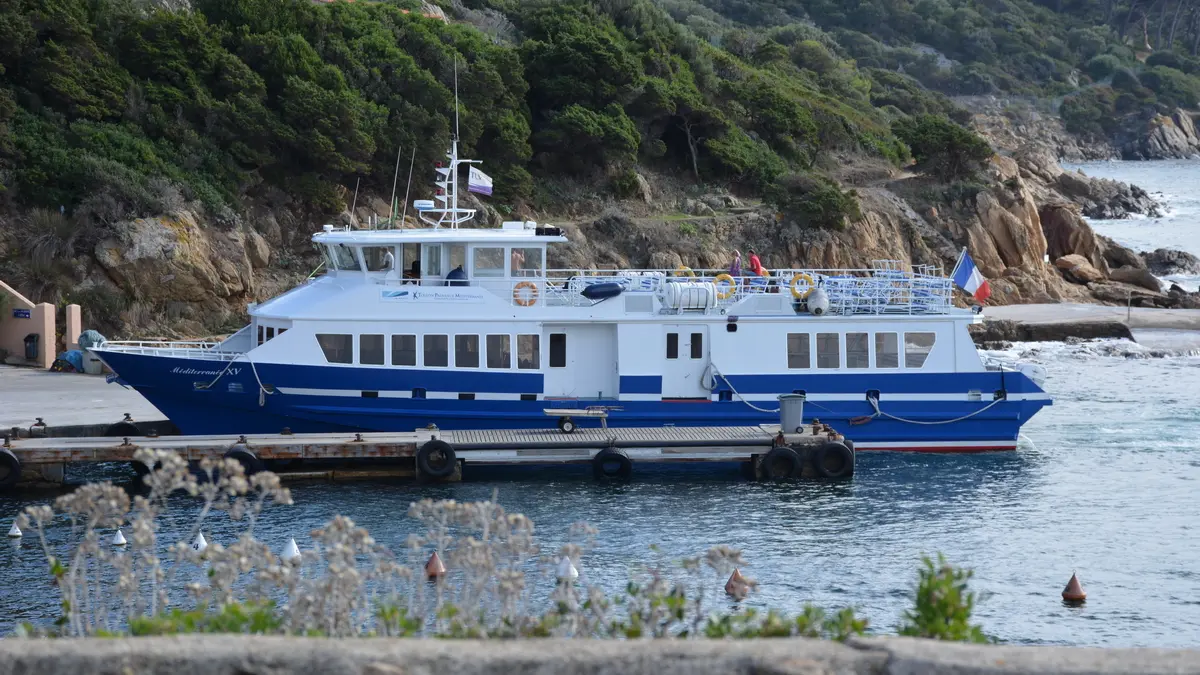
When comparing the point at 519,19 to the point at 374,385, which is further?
the point at 519,19

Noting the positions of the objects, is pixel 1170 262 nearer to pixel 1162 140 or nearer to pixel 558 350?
pixel 558 350

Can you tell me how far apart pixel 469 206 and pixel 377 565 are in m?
37.2

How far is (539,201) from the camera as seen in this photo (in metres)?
50.1

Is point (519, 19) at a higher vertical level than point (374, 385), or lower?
higher

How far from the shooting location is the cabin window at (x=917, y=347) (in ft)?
84.6

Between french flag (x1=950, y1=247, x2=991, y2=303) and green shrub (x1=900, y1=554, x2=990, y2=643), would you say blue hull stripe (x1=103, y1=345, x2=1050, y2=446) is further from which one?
green shrub (x1=900, y1=554, x2=990, y2=643)

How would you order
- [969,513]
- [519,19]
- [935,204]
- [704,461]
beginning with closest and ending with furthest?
[969,513]
[704,461]
[935,204]
[519,19]

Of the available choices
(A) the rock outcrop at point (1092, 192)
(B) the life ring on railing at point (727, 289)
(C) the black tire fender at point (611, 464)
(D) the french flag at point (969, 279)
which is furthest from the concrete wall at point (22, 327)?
(A) the rock outcrop at point (1092, 192)

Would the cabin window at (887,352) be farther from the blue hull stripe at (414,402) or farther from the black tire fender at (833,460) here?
the black tire fender at (833,460)

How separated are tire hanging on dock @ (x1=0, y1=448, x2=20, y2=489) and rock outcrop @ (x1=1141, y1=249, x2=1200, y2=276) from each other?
57347mm

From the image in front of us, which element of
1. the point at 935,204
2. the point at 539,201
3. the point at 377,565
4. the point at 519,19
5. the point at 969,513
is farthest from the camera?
the point at 519,19

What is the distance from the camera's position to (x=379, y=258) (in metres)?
25.0

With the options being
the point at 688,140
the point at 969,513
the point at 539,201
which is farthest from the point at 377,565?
the point at 688,140

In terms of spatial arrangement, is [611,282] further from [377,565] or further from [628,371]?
[377,565]
